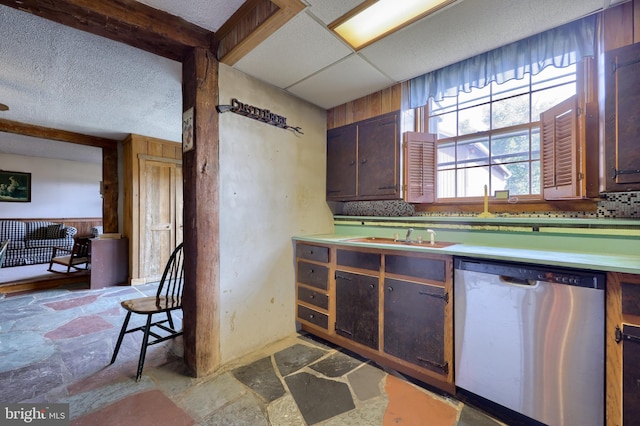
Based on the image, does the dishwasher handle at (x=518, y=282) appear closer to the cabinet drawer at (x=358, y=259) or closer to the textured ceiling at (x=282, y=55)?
the cabinet drawer at (x=358, y=259)

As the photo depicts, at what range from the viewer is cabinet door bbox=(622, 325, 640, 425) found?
116cm

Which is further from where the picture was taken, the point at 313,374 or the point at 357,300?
the point at 357,300

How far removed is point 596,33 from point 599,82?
0.30m

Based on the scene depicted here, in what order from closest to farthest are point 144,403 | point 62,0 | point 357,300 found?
1. point 62,0
2. point 144,403
3. point 357,300

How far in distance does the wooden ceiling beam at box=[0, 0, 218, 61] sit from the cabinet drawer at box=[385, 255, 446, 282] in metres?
2.09

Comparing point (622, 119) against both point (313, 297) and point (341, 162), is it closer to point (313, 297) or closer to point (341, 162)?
point (341, 162)

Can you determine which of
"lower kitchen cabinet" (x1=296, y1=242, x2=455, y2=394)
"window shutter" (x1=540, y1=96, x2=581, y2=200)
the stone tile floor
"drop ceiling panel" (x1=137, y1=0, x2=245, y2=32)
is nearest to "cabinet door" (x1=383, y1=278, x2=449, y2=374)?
"lower kitchen cabinet" (x1=296, y1=242, x2=455, y2=394)

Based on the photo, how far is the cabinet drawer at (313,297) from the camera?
7.97ft

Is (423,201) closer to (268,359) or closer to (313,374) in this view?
(313,374)

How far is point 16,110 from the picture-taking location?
3.42 meters

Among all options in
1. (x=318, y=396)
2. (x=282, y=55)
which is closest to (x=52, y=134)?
(x=282, y=55)

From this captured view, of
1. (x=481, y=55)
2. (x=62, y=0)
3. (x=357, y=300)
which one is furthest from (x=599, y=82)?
(x=62, y=0)

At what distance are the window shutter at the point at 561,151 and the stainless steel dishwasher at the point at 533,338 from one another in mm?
725

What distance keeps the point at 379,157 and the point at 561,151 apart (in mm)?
1304
